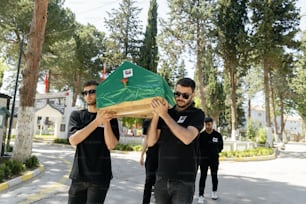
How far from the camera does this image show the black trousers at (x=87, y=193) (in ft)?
7.72

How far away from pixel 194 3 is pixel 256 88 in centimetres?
1940

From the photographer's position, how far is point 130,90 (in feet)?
7.73

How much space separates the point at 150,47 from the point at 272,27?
11.6 metres

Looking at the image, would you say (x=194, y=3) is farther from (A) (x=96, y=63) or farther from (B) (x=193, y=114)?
(B) (x=193, y=114)

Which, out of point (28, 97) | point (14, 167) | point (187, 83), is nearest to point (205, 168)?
point (187, 83)

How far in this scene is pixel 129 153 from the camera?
59.2 ft

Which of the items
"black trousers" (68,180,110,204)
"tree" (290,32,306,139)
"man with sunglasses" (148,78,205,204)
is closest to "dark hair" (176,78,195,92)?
"man with sunglasses" (148,78,205,204)

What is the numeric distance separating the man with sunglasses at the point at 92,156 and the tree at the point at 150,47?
83.2 ft

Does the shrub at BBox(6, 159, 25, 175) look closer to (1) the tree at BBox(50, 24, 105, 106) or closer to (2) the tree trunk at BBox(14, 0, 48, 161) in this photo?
(2) the tree trunk at BBox(14, 0, 48, 161)

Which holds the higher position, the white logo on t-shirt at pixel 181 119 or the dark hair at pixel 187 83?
the dark hair at pixel 187 83

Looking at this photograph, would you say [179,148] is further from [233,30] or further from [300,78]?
[300,78]

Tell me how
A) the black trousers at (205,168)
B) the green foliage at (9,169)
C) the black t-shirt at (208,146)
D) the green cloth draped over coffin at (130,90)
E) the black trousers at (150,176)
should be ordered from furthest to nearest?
the green foliage at (9,169) → the black t-shirt at (208,146) → the black trousers at (205,168) → the black trousers at (150,176) → the green cloth draped over coffin at (130,90)

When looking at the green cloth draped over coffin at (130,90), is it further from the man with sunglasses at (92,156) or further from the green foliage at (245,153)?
the green foliage at (245,153)

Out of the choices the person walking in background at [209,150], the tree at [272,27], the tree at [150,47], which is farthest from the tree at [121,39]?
the person walking in background at [209,150]
